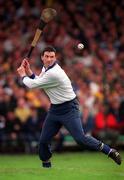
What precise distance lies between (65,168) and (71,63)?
8.35 meters

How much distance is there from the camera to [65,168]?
1295 centimetres

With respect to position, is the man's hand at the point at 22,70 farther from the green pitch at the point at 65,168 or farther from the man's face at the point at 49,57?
the green pitch at the point at 65,168

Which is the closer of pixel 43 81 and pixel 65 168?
pixel 43 81

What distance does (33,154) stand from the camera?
1781 cm

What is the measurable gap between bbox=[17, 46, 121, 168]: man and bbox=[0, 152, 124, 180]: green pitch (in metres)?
0.53

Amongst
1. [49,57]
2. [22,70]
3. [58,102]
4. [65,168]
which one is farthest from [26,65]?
[65,168]

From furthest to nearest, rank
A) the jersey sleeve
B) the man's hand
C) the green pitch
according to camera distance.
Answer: the man's hand < the jersey sleeve < the green pitch

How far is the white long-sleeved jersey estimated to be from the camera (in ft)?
37.6

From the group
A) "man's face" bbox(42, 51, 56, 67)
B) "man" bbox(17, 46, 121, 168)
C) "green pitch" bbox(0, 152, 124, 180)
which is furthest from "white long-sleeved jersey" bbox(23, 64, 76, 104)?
"green pitch" bbox(0, 152, 124, 180)

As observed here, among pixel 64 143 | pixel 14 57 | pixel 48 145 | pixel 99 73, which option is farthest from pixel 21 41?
pixel 48 145

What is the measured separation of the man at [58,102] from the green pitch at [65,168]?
0.53 metres

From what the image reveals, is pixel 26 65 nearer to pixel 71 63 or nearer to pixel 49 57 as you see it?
pixel 49 57

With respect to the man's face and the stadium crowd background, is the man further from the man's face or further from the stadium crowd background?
the stadium crowd background

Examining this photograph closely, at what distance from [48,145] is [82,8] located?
12.5 m
